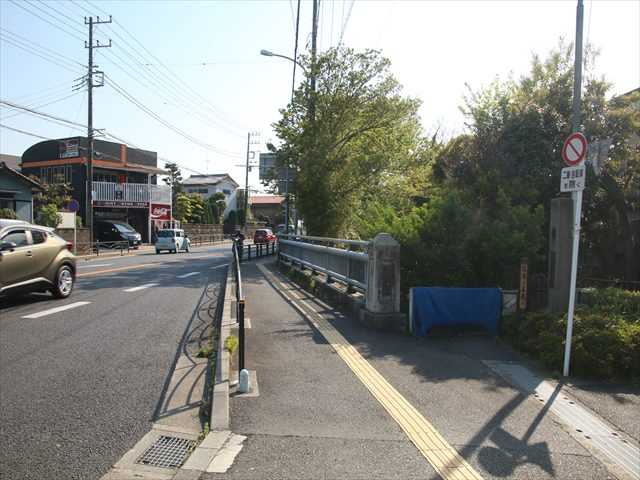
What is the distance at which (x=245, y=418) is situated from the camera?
4516mm

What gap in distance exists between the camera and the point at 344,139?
22.1 meters

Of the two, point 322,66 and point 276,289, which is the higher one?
point 322,66

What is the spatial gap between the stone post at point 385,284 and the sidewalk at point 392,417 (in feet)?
2.14

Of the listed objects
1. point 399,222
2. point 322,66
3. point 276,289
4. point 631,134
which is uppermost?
point 322,66

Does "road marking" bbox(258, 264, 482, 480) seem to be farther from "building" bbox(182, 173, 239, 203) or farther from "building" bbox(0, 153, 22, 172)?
"building" bbox(182, 173, 239, 203)

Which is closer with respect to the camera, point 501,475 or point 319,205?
point 501,475

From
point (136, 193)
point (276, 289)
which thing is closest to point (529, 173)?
point (276, 289)

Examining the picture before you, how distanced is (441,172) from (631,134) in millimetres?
6804

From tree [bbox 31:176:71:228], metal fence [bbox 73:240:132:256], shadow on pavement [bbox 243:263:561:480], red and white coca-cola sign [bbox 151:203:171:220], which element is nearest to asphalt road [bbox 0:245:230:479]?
shadow on pavement [bbox 243:263:561:480]

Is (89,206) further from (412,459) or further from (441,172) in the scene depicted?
(412,459)

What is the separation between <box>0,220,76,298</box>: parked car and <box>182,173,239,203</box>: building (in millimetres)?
59581

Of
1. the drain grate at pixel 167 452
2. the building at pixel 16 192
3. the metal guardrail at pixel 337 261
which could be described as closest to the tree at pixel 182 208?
the building at pixel 16 192

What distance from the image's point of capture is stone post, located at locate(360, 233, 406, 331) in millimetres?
8188

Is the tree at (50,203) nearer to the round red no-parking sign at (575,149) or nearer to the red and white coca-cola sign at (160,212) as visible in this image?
the red and white coca-cola sign at (160,212)
